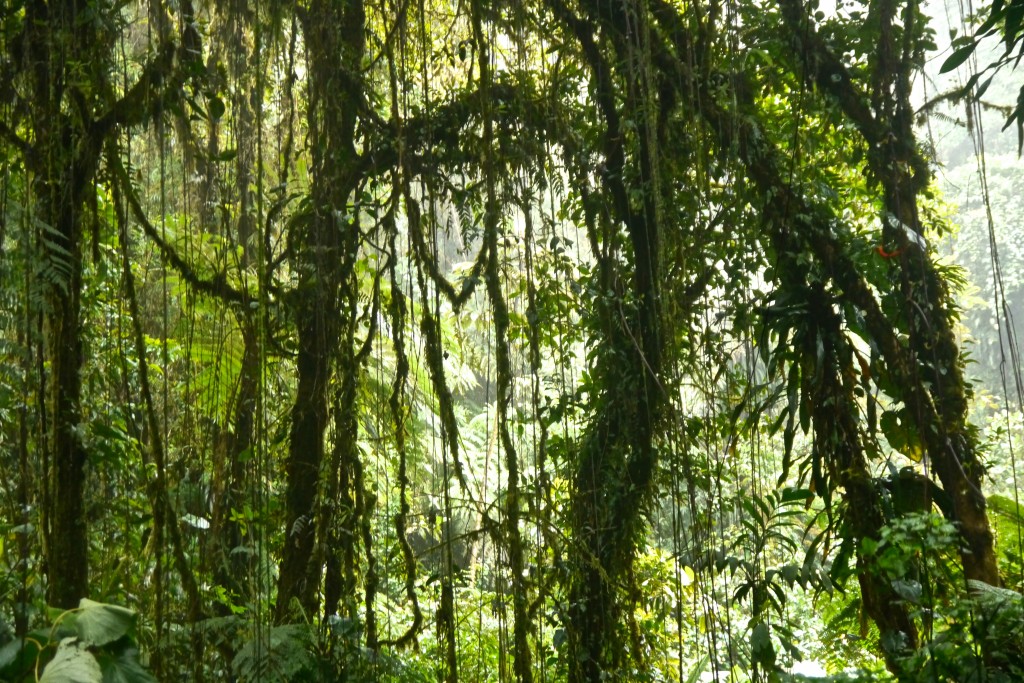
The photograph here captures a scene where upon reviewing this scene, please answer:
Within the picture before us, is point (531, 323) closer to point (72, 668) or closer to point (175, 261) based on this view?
point (175, 261)

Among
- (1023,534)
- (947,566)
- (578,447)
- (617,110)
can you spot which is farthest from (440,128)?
(1023,534)

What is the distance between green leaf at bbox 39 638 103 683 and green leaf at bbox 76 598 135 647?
5 centimetres

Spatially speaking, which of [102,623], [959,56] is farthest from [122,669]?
[959,56]

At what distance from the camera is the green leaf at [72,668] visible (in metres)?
1.03

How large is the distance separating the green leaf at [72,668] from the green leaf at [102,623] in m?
0.05

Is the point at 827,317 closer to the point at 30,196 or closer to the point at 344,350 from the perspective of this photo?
the point at 344,350

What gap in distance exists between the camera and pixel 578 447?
2.60 meters

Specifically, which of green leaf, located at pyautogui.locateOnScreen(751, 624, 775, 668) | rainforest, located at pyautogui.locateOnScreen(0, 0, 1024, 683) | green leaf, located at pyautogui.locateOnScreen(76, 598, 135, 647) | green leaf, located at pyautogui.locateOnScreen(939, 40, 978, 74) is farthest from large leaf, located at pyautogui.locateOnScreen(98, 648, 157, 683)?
green leaf, located at pyautogui.locateOnScreen(939, 40, 978, 74)

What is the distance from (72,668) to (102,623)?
0.43 feet

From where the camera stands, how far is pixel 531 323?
217 cm

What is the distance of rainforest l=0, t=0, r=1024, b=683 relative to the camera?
6.32ft

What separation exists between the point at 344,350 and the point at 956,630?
62.4 inches

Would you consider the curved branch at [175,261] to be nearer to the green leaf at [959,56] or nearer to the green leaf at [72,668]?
the green leaf at [72,668]

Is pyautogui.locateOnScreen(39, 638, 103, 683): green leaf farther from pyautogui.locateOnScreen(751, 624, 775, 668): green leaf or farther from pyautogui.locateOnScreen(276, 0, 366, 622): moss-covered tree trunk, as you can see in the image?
pyautogui.locateOnScreen(751, 624, 775, 668): green leaf
